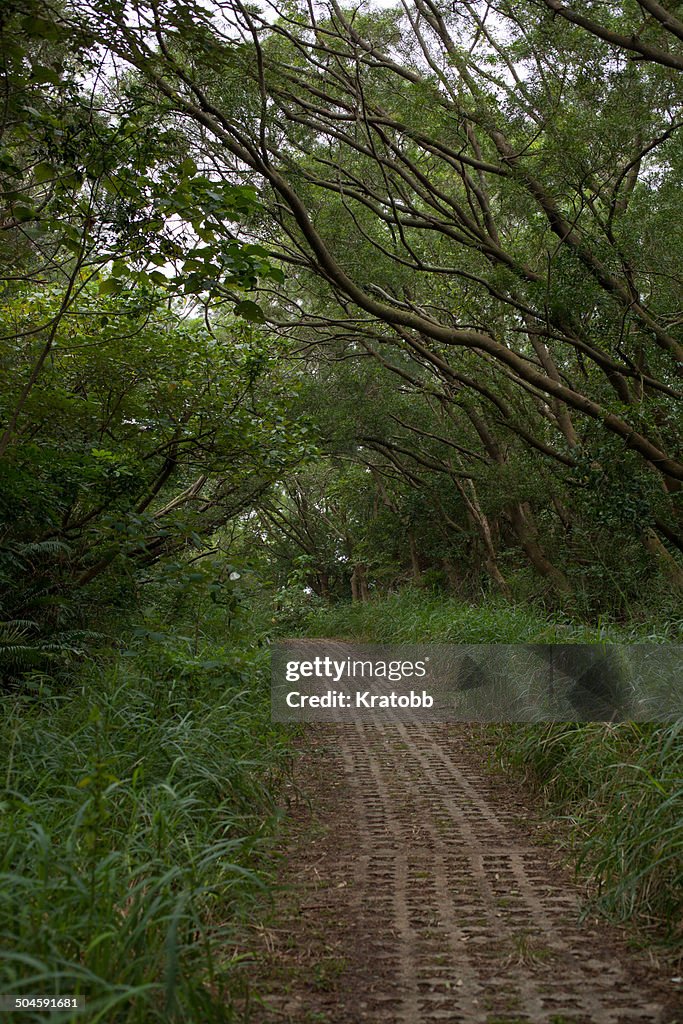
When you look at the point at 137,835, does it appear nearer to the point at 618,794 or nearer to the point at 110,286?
the point at 618,794

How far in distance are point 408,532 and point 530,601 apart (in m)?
6.63

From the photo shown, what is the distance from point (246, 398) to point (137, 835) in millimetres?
6631

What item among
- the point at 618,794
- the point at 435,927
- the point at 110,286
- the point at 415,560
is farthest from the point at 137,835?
the point at 415,560

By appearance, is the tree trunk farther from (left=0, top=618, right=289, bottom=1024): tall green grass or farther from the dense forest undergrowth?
(left=0, top=618, right=289, bottom=1024): tall green grass

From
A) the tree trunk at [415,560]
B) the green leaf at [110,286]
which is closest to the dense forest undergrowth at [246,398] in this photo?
the green leaf at [110,286]

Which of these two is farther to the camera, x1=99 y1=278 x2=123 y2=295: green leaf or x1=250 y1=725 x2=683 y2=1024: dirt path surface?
x1=99 y1=278 x2=123 y2=295: green leaf

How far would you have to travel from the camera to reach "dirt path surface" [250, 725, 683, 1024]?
131 inches

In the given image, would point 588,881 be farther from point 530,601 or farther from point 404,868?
point 530,601

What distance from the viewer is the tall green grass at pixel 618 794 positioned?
407 centimetres

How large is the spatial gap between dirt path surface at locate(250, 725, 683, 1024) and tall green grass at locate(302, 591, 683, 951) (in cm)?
20

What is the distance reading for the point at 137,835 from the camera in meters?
3.83

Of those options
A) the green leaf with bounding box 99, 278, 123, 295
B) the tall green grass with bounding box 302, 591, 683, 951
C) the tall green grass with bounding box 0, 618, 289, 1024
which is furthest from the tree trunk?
the green leaf with bounding box 99, 278, 123, 295

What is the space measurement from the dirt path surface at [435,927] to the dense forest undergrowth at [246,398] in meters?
0.26

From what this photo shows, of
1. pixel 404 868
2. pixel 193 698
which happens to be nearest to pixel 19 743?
pixel 193 698
